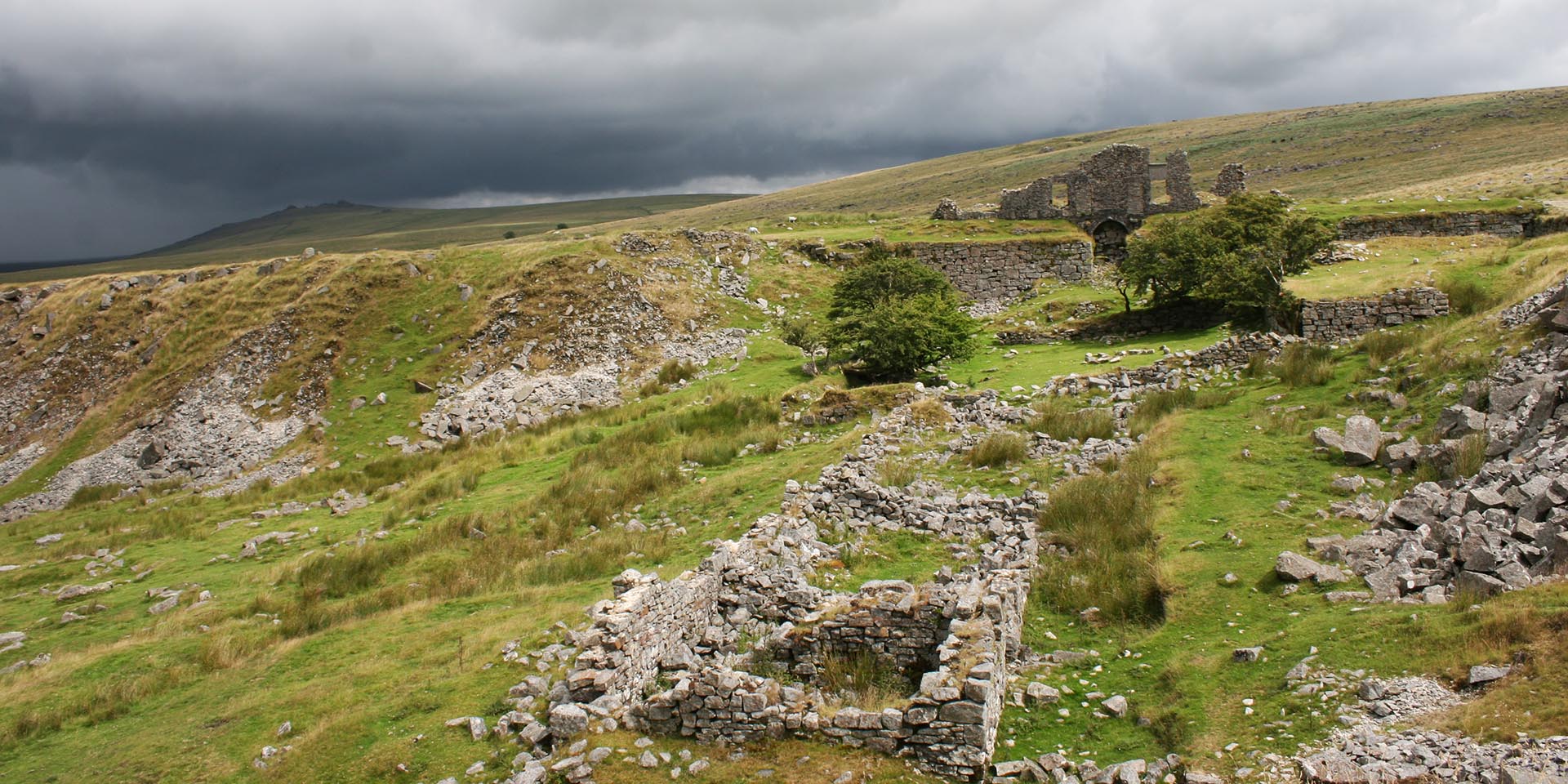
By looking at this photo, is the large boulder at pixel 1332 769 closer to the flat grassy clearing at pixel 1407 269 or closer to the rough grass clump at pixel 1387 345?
the rough grass clump at pixel 1387 345

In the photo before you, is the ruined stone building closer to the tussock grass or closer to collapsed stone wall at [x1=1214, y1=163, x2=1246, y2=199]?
collapsed stone wall at [x1=1214, y1=163, x2=1246, y2=199]

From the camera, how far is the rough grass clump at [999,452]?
14406mm

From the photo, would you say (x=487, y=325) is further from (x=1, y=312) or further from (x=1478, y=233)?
(x=1478, y=233)

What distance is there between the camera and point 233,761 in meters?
8.60

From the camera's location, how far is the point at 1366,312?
17.8 metres

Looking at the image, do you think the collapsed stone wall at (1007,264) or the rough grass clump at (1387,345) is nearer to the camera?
the rough grass clump at (1387,345)

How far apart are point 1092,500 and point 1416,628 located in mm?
4852

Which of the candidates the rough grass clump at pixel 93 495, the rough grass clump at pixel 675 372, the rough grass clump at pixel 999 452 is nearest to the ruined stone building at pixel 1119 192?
the rough grass clump at pixel 675 372

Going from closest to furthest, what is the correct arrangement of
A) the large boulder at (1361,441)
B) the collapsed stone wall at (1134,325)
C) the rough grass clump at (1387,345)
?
1. the large boulder at (1361,441)
2. the rough grass clump at (1387,345)
3. the collapsed stone wall at (1134,325)

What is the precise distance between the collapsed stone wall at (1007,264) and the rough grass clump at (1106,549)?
68.9 ft

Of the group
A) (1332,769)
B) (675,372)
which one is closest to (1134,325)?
(675,372)

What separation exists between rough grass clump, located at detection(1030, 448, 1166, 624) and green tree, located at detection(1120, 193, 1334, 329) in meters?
9.84

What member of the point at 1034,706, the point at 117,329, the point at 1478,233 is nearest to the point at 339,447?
the point at 117,329

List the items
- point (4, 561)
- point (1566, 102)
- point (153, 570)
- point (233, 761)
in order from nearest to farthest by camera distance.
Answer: point (233, 761)
point (153, 570)
point (4, 561)
point (1566, 102)
